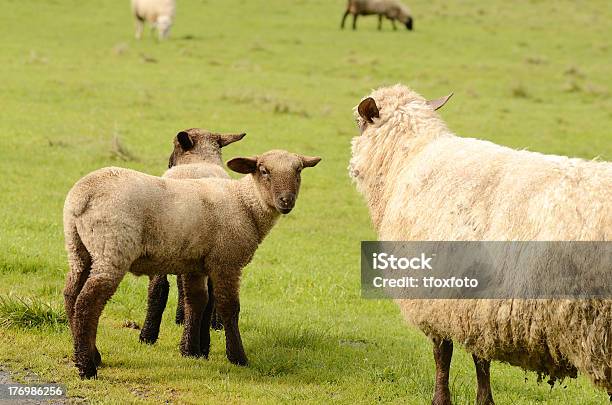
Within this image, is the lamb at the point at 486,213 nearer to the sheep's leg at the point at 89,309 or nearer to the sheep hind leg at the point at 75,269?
the sheep's leg at the point at 89,309

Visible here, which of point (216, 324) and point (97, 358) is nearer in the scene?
point (97, 358)

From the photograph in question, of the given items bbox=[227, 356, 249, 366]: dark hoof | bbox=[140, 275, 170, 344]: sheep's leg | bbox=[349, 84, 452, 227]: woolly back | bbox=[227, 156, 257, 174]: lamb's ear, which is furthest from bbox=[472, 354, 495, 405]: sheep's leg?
bbox=[140, 275, 170, 344]: sheep's leg

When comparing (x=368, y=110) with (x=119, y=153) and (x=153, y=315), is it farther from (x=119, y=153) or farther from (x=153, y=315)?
(x=119, y=153)

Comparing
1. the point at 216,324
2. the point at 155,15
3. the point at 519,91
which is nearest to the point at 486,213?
the point at 216,324

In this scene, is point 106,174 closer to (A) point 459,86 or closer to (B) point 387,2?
(A) point 459,86

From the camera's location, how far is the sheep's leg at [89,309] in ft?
20.2

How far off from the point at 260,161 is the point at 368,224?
21.3 feet

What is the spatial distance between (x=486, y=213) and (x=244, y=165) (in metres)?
2.35

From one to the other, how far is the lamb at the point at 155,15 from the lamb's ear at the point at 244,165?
22.5 metres

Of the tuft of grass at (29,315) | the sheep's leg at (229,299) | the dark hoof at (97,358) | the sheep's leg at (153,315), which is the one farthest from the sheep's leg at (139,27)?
the dark hoof at (97,358)

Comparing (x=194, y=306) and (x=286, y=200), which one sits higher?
(x=286, y=200)

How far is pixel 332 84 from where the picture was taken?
23703 mm

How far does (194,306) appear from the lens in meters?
7.01

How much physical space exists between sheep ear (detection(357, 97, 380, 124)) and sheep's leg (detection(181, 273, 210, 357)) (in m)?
1.74
